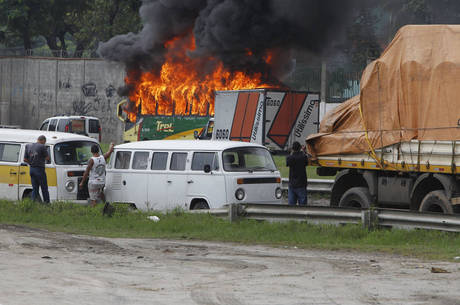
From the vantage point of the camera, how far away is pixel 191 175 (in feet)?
53.1

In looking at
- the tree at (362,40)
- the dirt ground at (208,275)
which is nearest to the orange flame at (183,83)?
the tree at (362,40)

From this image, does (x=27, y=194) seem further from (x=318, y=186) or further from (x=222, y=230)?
(x=318, y=186)

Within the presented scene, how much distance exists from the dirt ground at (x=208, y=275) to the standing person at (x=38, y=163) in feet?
14.5

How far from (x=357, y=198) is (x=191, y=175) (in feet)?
10.9

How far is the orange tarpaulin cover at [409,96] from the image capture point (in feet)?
45.8

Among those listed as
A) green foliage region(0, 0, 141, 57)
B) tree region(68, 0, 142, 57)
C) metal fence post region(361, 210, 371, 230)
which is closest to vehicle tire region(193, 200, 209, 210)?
metal fence post region(361, 210, 371, 230)

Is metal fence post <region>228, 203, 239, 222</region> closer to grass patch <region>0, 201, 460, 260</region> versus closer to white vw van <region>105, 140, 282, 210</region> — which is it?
grass patch <region>0, 201, 460, 260</region>

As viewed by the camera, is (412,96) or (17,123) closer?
(412,96)

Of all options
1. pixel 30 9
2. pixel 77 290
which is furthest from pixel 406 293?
pixel 30 9

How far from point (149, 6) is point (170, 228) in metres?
27.2

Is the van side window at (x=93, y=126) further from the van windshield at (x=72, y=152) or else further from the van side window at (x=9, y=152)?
the van windshield at (x=72, y=152)

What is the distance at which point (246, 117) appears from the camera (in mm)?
26906

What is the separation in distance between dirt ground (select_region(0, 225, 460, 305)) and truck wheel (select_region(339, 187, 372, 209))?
3.68 metres

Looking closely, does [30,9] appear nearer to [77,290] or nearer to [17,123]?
[17,123]
